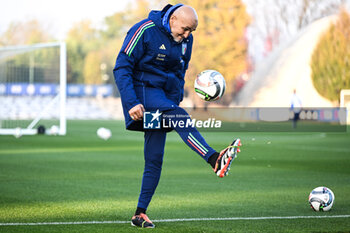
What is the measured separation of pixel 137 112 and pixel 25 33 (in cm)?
9257

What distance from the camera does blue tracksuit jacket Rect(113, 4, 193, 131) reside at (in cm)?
595

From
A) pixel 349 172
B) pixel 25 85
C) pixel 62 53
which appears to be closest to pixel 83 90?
pixel 25 85

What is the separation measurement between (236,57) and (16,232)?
5299cm

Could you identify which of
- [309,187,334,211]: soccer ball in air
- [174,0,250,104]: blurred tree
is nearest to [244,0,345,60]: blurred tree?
[174,0,250,104]: blurred tree

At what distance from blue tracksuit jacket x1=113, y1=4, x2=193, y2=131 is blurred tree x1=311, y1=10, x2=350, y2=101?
138 feet

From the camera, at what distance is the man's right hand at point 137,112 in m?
5.86

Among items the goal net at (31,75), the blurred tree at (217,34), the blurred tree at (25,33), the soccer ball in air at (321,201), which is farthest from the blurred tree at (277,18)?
the soccer ball in air at (321,201)

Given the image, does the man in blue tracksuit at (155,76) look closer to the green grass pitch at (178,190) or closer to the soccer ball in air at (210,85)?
the soccer ball in air at (210,85)

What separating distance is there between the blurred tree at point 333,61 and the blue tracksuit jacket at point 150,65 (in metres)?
42.0

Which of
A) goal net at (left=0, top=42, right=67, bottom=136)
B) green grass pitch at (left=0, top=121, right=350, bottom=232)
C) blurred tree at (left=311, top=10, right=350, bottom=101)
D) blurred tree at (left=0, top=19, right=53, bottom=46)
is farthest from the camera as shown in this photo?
blurred tree at (left=0, top=19, right=53, bottom=46)

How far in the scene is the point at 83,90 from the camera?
7919cm

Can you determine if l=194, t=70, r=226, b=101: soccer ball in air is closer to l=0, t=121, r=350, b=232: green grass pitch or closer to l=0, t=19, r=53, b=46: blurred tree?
l=0, t=121, r=350, b=232: green grass pitch

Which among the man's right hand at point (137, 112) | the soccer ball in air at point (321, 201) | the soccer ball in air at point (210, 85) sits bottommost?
the soccer ball in air at point (321, 201)

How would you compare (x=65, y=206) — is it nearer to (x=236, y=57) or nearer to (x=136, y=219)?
(x=136, y=219)
